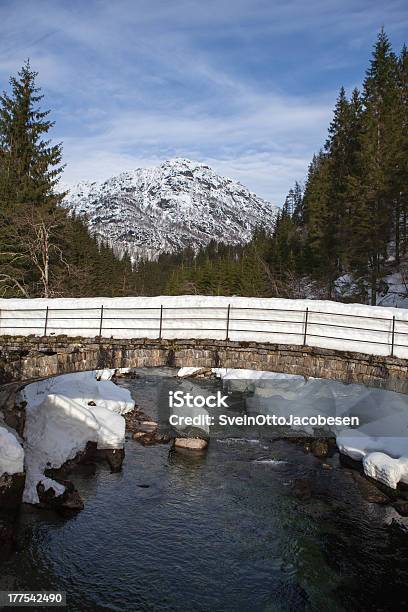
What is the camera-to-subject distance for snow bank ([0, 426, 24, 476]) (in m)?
14.3

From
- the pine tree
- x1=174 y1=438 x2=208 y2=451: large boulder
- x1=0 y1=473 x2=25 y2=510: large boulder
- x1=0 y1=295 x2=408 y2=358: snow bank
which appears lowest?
x1=174 y1=438 x2=208 y2=451: large boulder

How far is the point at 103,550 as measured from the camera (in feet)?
42.7

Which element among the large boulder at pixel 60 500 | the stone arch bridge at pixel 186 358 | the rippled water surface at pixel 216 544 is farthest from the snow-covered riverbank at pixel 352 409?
the large boulder at pixel 60 500

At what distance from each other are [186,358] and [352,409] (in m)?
14.7

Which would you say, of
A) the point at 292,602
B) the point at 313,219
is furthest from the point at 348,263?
the point at 292,602

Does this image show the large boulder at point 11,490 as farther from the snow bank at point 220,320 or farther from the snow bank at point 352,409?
the snow bank at point 352,409

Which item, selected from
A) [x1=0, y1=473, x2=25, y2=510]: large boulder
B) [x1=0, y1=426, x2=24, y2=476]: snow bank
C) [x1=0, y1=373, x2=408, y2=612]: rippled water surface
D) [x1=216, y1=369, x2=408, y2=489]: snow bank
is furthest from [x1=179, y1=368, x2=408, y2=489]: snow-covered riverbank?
[x1=0, y1=426, x2=24, y2=476]: snow bank

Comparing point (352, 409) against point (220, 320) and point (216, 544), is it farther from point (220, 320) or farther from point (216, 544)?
point (216, 544)

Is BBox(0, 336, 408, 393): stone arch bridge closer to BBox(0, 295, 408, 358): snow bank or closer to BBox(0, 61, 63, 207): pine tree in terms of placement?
BBox(0, 295, 408, 358): snow bank

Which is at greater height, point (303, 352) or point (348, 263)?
point (348, 263)

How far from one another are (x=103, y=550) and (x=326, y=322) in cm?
951

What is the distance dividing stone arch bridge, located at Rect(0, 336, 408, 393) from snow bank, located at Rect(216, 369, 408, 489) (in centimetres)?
694

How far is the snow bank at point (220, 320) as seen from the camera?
534 inches

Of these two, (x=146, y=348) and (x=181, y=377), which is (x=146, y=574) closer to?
(x=146, y=348)
